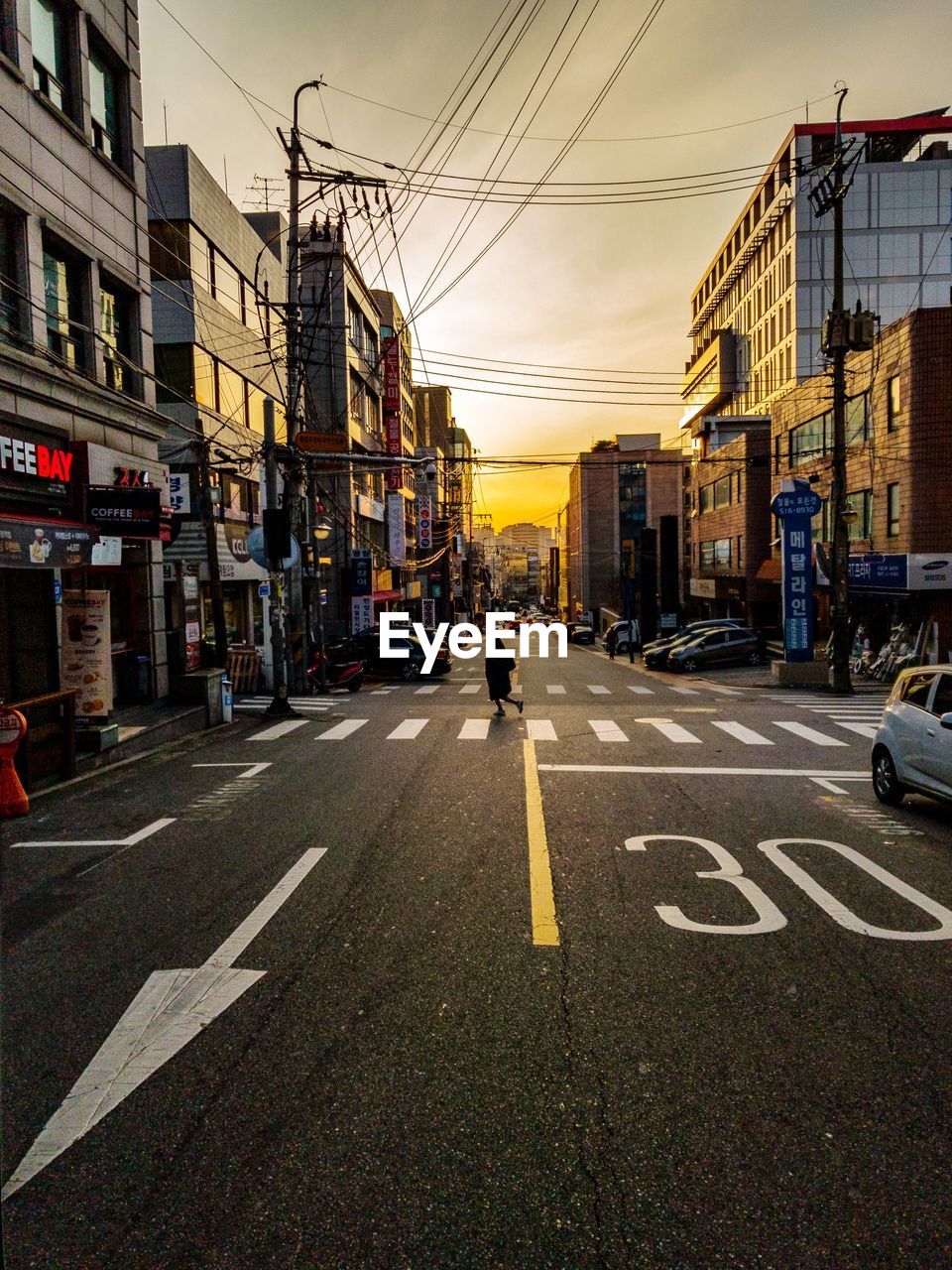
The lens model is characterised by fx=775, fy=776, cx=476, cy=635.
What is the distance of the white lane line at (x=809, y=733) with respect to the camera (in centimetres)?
1462

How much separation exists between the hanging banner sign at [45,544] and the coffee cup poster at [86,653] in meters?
0.90

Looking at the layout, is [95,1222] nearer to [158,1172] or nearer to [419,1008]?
[158,1172]

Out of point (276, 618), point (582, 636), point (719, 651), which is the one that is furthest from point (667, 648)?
point (582, 636)

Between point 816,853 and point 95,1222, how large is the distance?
6870mm

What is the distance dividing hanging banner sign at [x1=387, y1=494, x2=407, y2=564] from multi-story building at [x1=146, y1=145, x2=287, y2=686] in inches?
852

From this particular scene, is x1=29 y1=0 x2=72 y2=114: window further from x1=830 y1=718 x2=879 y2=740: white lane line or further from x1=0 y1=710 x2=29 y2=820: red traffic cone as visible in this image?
x1=830 y1=718 x2=879 y2=740: white lane line

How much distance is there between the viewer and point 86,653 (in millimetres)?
14031

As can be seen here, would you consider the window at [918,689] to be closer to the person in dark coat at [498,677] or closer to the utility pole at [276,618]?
the person in dark coat at [498,677]

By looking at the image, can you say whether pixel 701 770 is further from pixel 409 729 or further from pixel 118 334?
pixel 118 334

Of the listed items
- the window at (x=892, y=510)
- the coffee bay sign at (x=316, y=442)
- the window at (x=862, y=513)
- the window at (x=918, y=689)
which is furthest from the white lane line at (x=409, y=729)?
the window at (x=862, y=513)

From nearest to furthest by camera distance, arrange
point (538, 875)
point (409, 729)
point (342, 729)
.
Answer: point (538, 875), point (409, 729), point (342, 729)

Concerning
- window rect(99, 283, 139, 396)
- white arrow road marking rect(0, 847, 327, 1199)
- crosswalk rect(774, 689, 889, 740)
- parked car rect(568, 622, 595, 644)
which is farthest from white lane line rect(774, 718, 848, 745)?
parked car rect(568, 622, 595, 644)

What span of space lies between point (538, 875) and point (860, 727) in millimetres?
11961

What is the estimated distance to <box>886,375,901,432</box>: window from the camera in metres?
27.0
